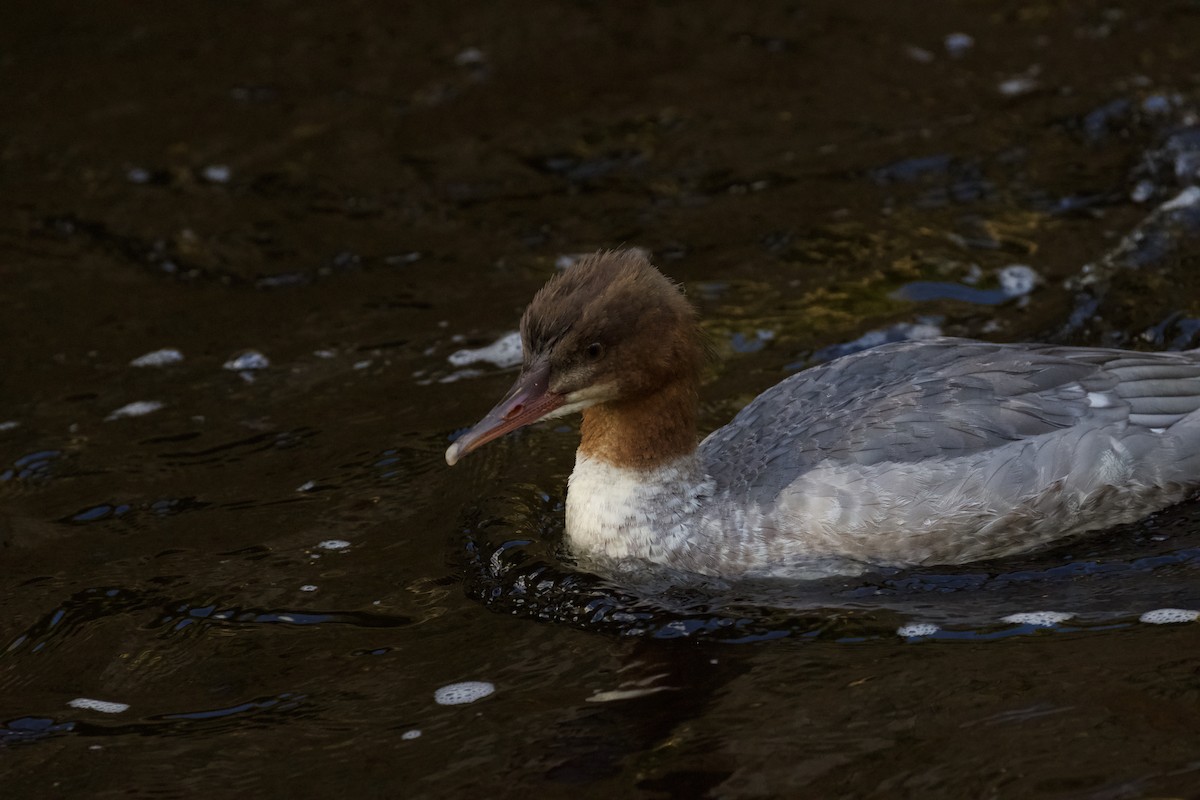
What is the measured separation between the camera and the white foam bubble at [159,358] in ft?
27.0

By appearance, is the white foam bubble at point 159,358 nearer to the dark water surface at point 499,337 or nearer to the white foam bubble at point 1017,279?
the dark water surface at point 499,337

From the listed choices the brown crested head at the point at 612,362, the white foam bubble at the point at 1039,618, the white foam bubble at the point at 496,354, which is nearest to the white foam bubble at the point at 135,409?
the white foam bubble at the point at 496,354

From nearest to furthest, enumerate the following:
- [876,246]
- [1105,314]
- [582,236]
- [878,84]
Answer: [1105,314] → [876,246] → [582,236] → [878,84]

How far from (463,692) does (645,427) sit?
54.2 inches

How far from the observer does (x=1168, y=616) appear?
5.27 m

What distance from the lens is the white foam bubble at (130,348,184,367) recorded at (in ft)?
27.0

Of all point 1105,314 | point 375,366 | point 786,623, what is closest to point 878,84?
point 1105,314

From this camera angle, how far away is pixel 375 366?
26.3 ft

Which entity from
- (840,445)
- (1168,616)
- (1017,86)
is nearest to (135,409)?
(840,445)

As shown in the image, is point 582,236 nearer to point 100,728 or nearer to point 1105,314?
point 1105,314

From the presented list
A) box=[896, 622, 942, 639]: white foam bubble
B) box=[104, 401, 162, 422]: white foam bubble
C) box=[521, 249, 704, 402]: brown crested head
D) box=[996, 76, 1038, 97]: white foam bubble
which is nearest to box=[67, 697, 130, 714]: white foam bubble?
A: box=[521, 249, 704, 402]: brown crested head

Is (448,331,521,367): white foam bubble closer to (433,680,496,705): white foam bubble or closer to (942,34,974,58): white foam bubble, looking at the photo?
(433,680,496,705): white foam bubble

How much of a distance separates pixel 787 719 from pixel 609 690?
639mm

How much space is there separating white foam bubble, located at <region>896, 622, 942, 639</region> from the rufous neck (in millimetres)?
1192
